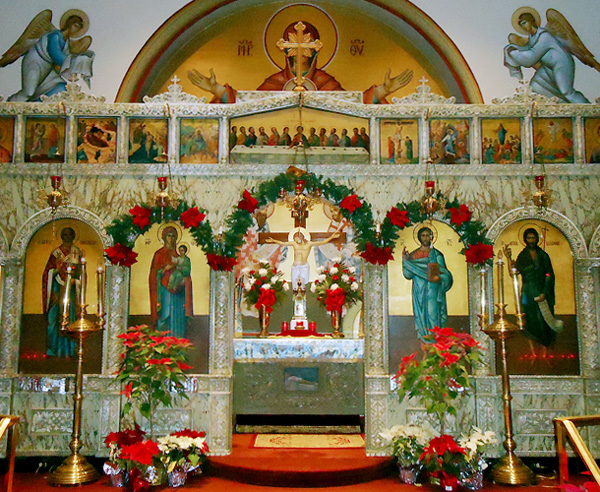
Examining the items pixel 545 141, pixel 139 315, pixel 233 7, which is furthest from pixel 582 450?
pixel 233 7

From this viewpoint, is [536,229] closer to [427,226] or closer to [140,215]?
[427,226]

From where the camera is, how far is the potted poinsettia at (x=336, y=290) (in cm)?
923


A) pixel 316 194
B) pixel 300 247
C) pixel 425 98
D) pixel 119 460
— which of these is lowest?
pixel 119 460

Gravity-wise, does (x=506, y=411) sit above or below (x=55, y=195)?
below

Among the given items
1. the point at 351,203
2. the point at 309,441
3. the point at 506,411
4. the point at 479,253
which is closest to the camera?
the point at 506,411

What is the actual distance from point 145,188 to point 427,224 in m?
4.10

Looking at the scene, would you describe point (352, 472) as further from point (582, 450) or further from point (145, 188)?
point (145, 188)

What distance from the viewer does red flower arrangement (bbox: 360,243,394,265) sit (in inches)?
320

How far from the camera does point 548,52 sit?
31.9 feet

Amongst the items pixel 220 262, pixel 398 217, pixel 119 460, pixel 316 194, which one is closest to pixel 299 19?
pixel 316 194

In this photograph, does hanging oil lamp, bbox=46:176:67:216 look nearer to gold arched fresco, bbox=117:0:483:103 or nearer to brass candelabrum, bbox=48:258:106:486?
brass candelabrum, bbox=48:258:106:486

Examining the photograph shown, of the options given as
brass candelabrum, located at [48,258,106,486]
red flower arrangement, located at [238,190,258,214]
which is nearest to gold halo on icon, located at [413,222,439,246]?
red flower arrangement, located at [238,190,258,214]

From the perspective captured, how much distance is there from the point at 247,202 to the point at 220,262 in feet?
3.02

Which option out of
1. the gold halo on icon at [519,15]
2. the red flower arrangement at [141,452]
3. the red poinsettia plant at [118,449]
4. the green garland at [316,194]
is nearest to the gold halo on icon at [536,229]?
the green garland at [316,194]
